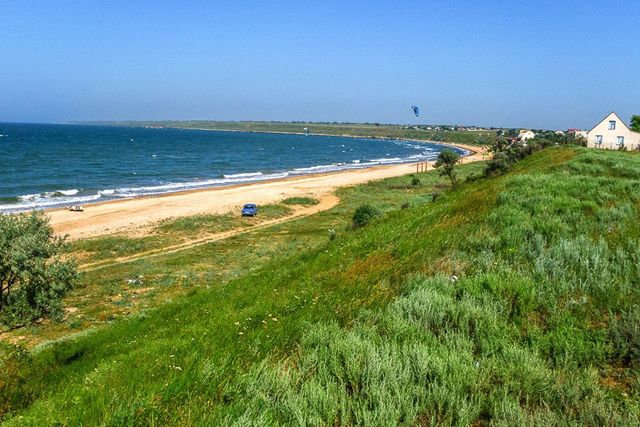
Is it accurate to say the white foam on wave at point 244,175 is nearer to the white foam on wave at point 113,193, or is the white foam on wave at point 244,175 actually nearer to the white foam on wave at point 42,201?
the white foam on wave at point 113,193

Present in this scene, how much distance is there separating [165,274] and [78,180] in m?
57.6

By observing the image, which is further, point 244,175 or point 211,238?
point 244,175

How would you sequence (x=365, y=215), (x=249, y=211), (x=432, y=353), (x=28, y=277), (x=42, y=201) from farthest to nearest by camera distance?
(x=42, y=201), (x=249, y=211), (x=365, y=215), (x=28, y=277), (x=432, y=353)

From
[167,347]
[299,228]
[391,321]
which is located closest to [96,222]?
[299,228]

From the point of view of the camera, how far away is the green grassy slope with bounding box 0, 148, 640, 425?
3.77 m

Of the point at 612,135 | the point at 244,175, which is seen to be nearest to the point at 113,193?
the point at 244,175

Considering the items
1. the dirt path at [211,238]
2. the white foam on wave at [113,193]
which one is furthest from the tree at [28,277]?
the white foam on wave at [113,193]

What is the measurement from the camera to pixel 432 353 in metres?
4.57

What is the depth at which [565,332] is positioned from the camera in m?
4.98

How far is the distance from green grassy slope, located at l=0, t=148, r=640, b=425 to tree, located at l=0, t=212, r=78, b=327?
4.61 m

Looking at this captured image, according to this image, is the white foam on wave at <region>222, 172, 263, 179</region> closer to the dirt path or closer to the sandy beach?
the sandy beach

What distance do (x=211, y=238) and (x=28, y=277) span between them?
25.6m

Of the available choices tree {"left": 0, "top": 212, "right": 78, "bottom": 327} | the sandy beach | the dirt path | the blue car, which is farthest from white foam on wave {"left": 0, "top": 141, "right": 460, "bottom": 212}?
tree {"left": 0, "top": 212, "right": 78, "bottom": 327}

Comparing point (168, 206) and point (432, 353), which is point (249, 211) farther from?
point (432, 353)
